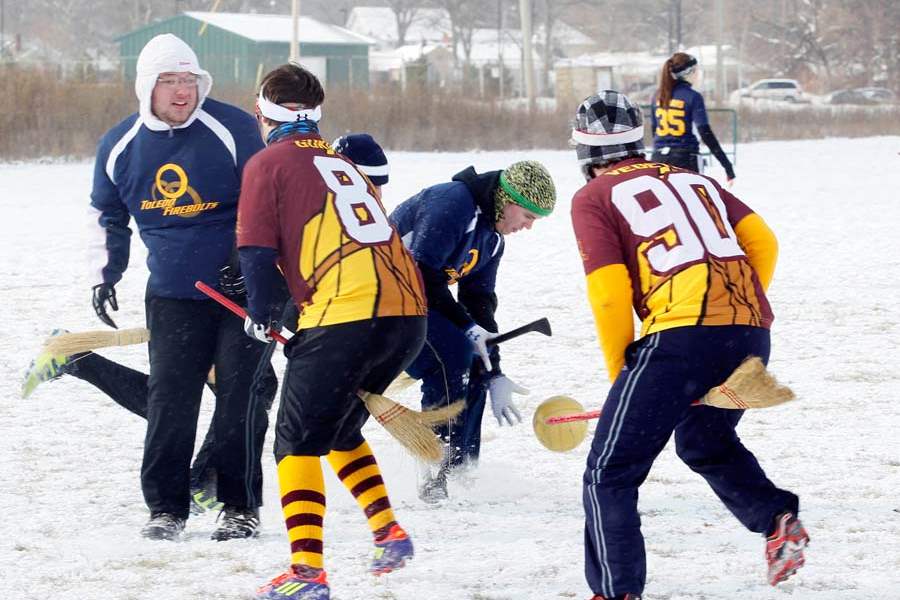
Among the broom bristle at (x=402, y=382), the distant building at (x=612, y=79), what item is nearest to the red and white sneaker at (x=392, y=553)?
the broom bristle at (x=402, y=382)

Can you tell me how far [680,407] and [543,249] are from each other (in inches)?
326

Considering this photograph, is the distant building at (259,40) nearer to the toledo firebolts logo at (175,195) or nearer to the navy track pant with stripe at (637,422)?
the toledo firebolts logo at (175,195)

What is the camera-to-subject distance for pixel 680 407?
3305 millimetres

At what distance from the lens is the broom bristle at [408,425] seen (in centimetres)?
367

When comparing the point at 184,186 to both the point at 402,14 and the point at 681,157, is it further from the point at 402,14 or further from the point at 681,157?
the point at 402,14

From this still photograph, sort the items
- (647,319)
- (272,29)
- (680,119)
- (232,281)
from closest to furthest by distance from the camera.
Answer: (647,319), (232,281), (680,119), (272,29)

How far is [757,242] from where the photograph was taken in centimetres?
354

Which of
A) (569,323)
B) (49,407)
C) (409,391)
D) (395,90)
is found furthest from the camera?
(395,90)

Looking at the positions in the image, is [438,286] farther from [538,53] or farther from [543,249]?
[538,53]

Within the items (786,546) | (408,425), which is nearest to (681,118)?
(408,425)

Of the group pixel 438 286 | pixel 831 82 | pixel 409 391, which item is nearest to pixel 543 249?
pixel 409 391

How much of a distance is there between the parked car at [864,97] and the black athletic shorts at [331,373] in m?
47.3

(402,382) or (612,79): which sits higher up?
(612,79)

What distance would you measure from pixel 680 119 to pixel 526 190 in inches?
259
